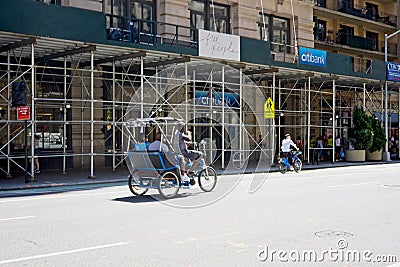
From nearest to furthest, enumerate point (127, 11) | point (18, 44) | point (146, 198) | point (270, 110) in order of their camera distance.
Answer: point (146, 198) → point (18, 44) → point (270, 110) → point (127, 11)

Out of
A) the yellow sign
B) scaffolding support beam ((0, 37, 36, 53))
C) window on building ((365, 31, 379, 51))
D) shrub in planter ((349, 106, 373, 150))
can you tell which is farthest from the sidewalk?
window on building ((365, 31, 379, 51))

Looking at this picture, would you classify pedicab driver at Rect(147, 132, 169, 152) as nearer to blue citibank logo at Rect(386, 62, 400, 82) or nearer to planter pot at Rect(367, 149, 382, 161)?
planter pot at Rect(367, 149, 382, 161)

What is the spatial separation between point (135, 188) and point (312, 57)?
1574 cm

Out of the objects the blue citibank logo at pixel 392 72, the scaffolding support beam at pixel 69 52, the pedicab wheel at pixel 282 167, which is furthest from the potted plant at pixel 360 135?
the scaffolding support beam at pixel 69 52

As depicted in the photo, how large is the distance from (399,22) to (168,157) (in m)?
39.9

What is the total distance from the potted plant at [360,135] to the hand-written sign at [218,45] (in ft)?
40.1

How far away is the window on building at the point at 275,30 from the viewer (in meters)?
32.0

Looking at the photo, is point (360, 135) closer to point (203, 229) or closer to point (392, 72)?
point (392, 72)

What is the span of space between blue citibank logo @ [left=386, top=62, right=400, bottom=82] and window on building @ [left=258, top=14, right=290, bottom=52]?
6.59 m

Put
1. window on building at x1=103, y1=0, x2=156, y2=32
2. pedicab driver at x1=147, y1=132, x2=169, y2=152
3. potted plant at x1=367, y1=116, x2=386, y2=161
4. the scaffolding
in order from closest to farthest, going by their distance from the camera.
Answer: pedicab driver at x1=147, y1=132, x2=169, y2=152 < the scaffolding < window on building at x1=103, y1=0, x2=156, y2=32 < potted plant at x1=367, y1=116, x2=386, y2=161

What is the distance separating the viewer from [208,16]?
2891 centimetres

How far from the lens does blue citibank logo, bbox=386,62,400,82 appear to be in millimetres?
32469

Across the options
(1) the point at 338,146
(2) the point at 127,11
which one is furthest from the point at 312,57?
(2) the point at 127,11

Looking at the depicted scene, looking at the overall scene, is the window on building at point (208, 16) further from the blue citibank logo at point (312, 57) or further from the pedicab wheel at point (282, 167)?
the pedicab wheel at point (282, 167)
